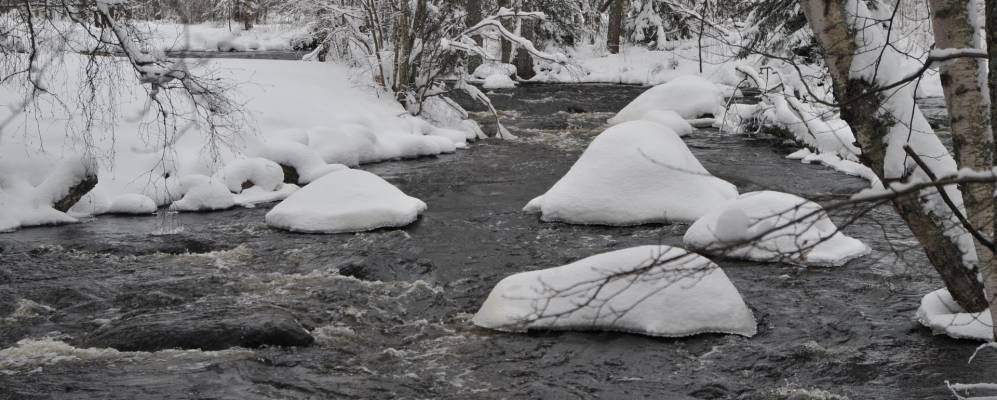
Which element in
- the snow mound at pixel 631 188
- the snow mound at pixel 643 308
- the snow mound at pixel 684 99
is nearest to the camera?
the snow mound at pixel 643 308

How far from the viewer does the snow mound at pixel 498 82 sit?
28.1m

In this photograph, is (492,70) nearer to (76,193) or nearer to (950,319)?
(76,193)

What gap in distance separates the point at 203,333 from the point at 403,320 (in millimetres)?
1553

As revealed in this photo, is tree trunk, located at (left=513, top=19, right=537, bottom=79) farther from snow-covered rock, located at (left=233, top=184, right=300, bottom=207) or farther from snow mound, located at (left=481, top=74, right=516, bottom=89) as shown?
snow-covered rock, located at (left=233, top=184, right=300, bottom=207)

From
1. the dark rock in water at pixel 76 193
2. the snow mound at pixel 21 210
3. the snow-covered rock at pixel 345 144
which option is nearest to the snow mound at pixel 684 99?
the snow-covered rock at pixel 345 144

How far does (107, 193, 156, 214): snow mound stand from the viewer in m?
11.1

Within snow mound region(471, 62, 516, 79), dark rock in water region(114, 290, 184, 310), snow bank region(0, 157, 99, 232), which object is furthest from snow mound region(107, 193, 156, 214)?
snow mound region(471, 62, 516, 79)

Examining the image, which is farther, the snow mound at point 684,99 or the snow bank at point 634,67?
the snow bank at point 634,67

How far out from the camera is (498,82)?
28.4m

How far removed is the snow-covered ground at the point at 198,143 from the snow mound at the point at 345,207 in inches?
42.3

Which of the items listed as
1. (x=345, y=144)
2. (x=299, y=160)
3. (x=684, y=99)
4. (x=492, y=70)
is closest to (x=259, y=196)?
(x=299, y=160)

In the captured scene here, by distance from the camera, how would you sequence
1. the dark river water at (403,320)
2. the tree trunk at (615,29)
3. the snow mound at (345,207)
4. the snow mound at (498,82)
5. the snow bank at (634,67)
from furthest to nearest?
1. the tree trunk at (615,29)
2. the snow bank at (634,67)
3. the snow mound at (498,82)
4. the snow mound at (345,207)
5. the dark river water at (403,320)

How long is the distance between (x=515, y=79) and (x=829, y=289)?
23.4 m

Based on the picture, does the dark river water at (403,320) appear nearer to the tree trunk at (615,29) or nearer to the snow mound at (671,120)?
the snow mound at (671,120)
